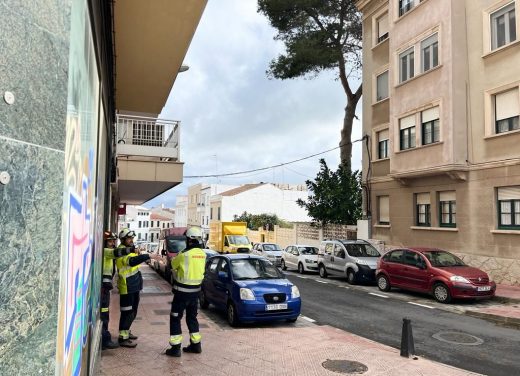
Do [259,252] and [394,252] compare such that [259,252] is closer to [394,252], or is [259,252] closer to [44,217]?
[394,252]

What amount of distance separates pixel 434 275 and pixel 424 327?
395 centimetres

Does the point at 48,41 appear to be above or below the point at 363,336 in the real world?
above

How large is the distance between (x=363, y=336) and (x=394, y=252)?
7052 millimetres

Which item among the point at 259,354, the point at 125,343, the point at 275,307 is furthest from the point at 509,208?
the point at 125,343

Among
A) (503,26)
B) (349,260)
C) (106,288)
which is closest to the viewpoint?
(106,288)

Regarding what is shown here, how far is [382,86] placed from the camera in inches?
944

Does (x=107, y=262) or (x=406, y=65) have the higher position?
(x=406, y=65)

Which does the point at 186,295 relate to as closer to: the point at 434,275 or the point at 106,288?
the point at 106,288

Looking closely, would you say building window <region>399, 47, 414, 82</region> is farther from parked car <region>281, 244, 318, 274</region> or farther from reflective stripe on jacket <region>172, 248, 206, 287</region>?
reflective stripe on jacket <region>172, 248, 206, 287</region>

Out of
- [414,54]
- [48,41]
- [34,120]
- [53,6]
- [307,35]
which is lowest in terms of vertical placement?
[34,120]

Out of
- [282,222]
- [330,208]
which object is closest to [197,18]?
[330,208]

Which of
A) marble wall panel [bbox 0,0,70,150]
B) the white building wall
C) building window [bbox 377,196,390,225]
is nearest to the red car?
building window [bbox 377,196,390,225]

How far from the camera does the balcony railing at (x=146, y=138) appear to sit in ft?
45.5

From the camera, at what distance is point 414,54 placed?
20.5 m
